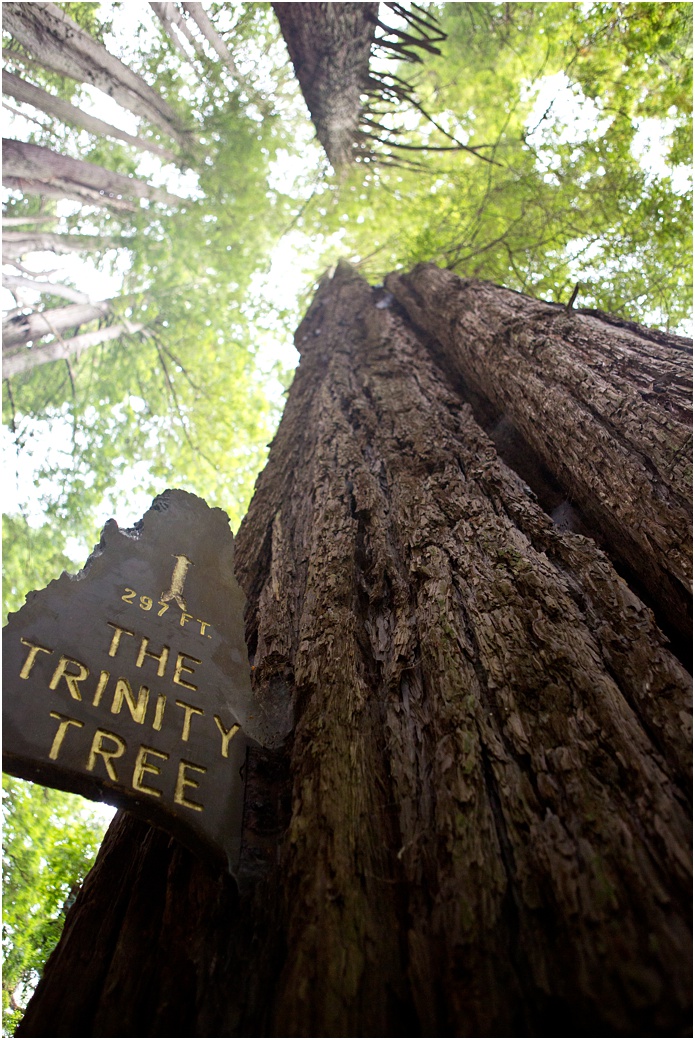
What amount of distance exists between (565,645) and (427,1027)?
0.97 m

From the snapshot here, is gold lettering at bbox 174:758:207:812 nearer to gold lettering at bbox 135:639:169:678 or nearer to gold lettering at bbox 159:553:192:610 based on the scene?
gold lettering at bbox 135:639:169:678

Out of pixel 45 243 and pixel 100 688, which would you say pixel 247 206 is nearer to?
pixel 45 243

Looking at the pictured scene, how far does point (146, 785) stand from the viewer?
149 centimetres

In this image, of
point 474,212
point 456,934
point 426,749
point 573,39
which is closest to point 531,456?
point 426,749

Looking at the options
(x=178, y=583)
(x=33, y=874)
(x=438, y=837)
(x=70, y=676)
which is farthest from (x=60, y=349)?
(x=438, y=837)

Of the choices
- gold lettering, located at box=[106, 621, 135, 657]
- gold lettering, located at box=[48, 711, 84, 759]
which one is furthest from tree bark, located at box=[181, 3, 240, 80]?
gold lettering, located at box=[48, 711, 84, 759]

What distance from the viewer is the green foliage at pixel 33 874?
173 inches

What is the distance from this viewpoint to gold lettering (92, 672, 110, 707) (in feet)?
5.25

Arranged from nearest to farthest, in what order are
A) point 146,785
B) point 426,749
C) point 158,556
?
1. point 146,785
2. point 426,749
3. point 158,556

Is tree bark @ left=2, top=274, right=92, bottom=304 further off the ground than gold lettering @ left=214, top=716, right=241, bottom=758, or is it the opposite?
tree bark @ left=2, top=274, right=92, bottom=304

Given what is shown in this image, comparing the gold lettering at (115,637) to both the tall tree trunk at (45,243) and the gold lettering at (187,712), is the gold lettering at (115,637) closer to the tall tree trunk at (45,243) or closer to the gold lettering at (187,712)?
the gold lettering at (187,712)

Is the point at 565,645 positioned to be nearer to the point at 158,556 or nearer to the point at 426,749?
the point at 426,749

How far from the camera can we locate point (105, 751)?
1.51 m

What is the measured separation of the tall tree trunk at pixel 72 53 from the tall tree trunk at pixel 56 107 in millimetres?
401
